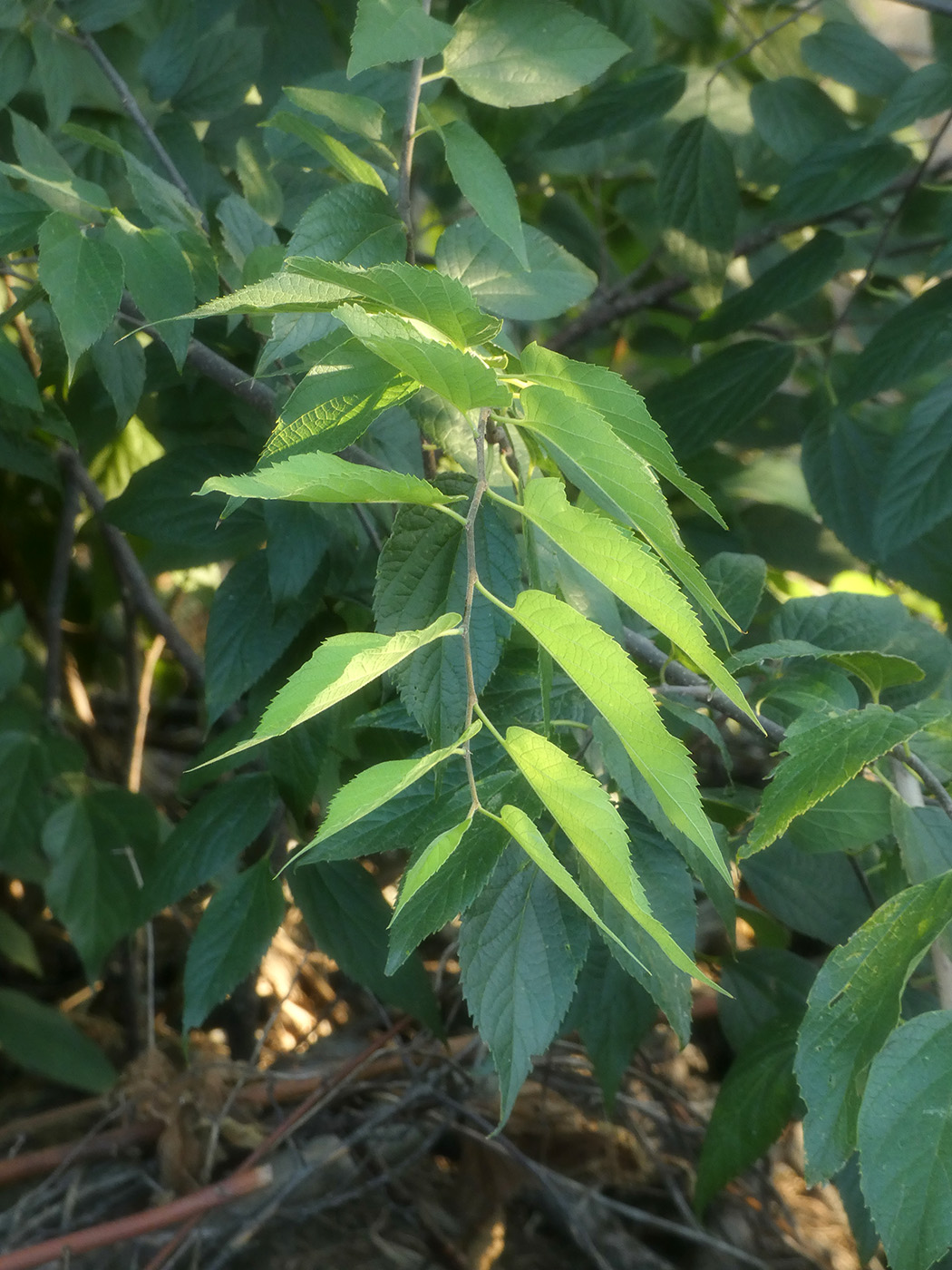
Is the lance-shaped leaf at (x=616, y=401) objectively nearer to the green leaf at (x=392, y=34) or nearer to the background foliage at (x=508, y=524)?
the background foliage at (x=508, y=524)

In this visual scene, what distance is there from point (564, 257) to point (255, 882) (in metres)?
0.41

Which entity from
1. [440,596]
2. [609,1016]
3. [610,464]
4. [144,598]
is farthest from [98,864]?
[610,464]

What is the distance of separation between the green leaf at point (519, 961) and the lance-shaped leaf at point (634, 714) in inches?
5.8

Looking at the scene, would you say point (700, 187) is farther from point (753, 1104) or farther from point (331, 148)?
point (753, 1104)

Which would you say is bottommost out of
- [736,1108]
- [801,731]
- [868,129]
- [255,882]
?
[736,1108]

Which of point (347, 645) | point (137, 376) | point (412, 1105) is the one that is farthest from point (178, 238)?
point (412, 1105)

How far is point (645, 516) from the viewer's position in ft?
1.14

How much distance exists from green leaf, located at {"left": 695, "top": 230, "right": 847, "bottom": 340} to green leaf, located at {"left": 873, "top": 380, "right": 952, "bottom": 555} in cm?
13

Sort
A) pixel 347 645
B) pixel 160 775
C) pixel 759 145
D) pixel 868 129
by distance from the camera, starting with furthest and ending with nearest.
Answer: pixel 160 775 → pixel 759 145 → pixel 868 129 → pixel 347 645

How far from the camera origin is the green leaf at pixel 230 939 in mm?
666

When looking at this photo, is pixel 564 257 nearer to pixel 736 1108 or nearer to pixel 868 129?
pixel 868 129

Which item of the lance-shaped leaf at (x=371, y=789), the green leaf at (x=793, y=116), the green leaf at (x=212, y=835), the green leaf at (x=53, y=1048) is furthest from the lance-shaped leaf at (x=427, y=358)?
the green leaf at (x=53, y=1048)

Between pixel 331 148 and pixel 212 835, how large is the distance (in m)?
0.40

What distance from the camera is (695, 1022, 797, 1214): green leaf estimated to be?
0.63m
